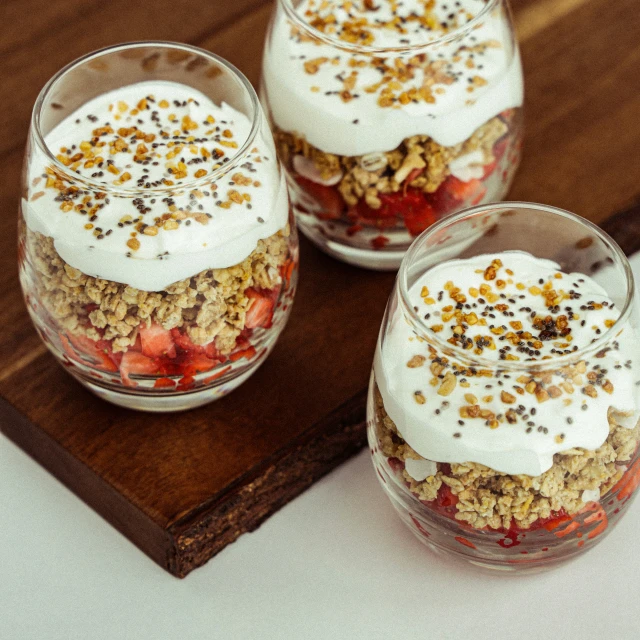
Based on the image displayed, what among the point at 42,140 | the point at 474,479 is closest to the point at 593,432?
the point at 474,479

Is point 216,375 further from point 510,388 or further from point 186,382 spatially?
point 510,388

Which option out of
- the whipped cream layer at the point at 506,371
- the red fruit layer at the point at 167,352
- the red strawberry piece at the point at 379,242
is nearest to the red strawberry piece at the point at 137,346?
the red fruit layer at the point at 167,352

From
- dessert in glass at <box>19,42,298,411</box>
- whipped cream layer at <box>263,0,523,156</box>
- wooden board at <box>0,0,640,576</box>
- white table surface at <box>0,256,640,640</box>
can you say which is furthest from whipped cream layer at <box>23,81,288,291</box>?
white table surface at <box>0,256,640,640</box>

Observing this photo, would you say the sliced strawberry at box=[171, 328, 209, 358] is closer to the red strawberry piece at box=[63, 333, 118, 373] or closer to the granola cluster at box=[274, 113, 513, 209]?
the red strawberry piece at box=[63, 333, 118, 373]

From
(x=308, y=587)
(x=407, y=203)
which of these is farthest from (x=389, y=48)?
(x=308, y=587)

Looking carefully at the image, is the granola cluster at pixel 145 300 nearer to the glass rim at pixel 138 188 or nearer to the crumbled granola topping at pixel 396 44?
the glass rim at pixel 138 188

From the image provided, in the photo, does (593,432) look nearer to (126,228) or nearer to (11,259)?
(126,228)
